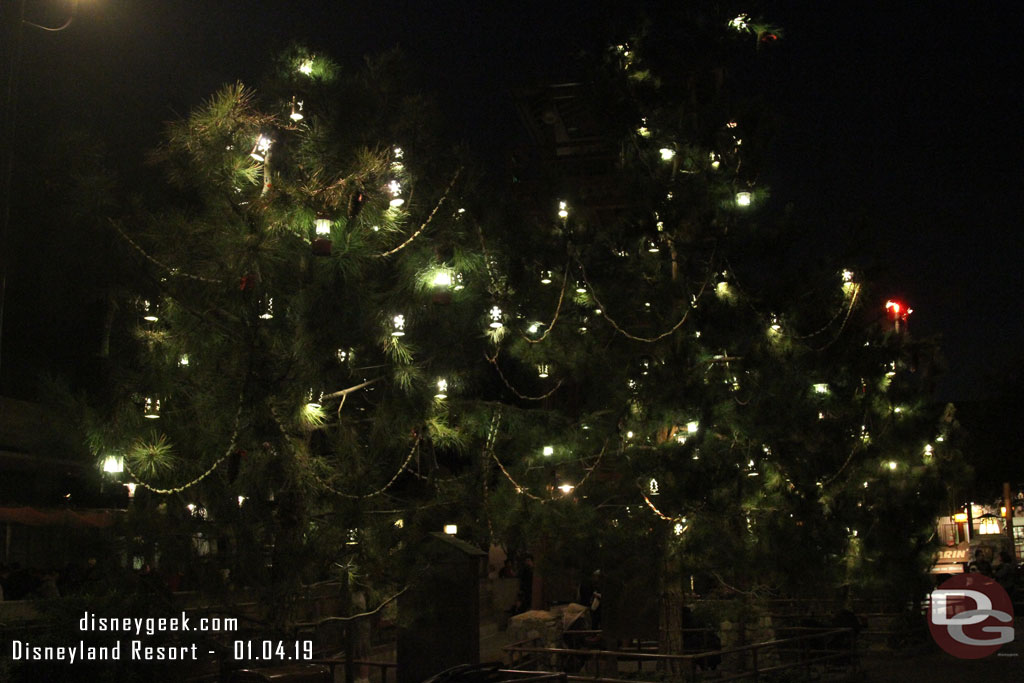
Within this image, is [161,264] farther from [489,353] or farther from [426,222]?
[489,353]

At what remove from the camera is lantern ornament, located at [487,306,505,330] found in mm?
10555

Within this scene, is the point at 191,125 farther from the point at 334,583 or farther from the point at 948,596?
the point at 948,596

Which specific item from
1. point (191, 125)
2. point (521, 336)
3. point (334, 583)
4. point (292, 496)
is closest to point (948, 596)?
point (521, 336)

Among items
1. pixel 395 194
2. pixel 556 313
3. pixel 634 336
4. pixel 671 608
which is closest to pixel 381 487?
pixel 395 194

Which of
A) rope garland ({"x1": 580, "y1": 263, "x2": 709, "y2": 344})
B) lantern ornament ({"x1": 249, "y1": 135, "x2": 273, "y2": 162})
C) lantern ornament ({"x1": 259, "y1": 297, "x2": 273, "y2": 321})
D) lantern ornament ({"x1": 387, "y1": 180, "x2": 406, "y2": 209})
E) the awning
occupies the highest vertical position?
lantern ornament ({"x1": 249, "y1": 135, "x2": 273, "y2": 162})

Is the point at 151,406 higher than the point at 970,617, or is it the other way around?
the point at 151,406

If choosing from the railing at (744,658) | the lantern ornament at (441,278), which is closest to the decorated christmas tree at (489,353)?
the lantern ornament at (441,278)

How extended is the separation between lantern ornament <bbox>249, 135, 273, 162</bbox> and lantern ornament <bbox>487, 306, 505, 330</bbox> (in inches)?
111

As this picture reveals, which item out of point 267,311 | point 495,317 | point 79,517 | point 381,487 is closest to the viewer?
point 79,517

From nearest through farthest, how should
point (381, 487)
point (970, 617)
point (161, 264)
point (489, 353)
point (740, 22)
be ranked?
point (161, 264) → point (381, 487) → point (489, 353) → point (740, 22) → point (970, 617)

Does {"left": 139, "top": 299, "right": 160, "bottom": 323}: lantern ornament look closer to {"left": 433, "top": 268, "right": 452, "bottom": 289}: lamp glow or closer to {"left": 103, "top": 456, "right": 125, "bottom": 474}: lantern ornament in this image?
{"left": 103, "top": 456, "right": 125, "bottom": 474}: lantern ornament

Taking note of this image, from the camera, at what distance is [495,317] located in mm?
10594

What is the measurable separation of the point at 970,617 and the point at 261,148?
16.9 meters

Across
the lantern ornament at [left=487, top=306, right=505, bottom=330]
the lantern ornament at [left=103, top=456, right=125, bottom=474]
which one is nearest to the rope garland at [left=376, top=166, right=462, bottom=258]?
the lantern ornament at [left=487, top=306, right=505, bottom=330]
